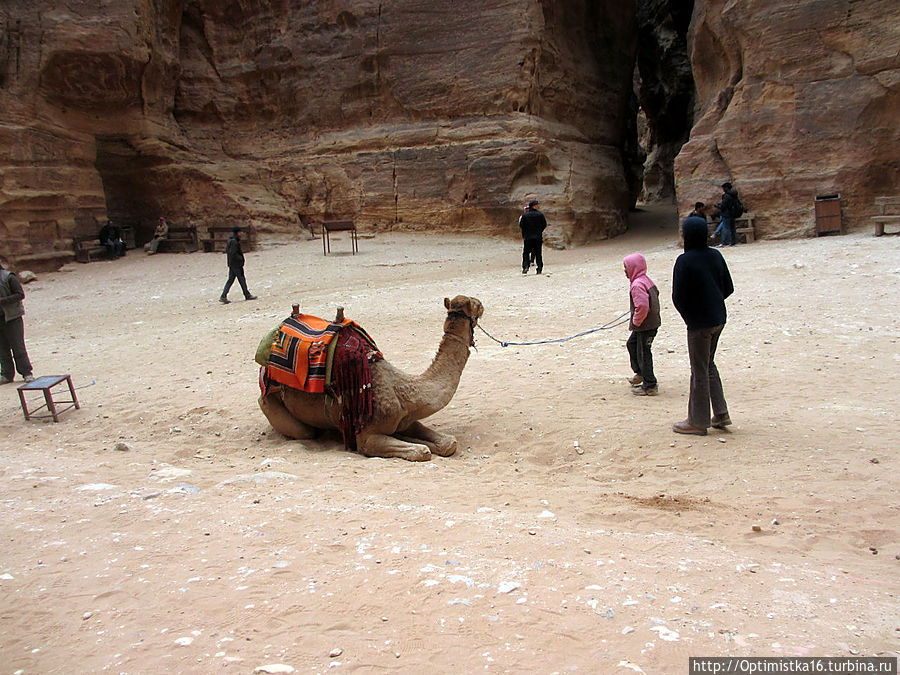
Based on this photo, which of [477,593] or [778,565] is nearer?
[477,593]

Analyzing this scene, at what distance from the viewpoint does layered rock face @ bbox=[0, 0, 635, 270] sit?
843 inches

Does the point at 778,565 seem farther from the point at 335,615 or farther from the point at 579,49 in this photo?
the point at 579,49

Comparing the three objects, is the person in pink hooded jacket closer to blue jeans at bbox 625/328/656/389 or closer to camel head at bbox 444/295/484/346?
blue jeans at bbox 625/328/656/389

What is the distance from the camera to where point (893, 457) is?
4848mm

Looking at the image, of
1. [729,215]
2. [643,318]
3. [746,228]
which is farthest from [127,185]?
[643,318]

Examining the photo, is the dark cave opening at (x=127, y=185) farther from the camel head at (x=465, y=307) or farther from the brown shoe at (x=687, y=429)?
the brown shoe at (x=687, y=429)

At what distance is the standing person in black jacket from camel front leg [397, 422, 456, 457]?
6.46 ft

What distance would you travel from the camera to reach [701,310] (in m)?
5.54

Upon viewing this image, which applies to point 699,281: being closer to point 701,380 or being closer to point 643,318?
point 701,380

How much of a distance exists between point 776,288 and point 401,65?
17651 millimetres

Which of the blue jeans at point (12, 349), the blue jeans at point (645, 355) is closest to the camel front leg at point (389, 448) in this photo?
the blue jeans at point (645, 355)

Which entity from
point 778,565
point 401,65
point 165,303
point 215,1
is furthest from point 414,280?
point 215,1

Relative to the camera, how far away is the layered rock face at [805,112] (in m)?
17.1

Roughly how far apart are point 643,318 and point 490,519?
3484 mm
